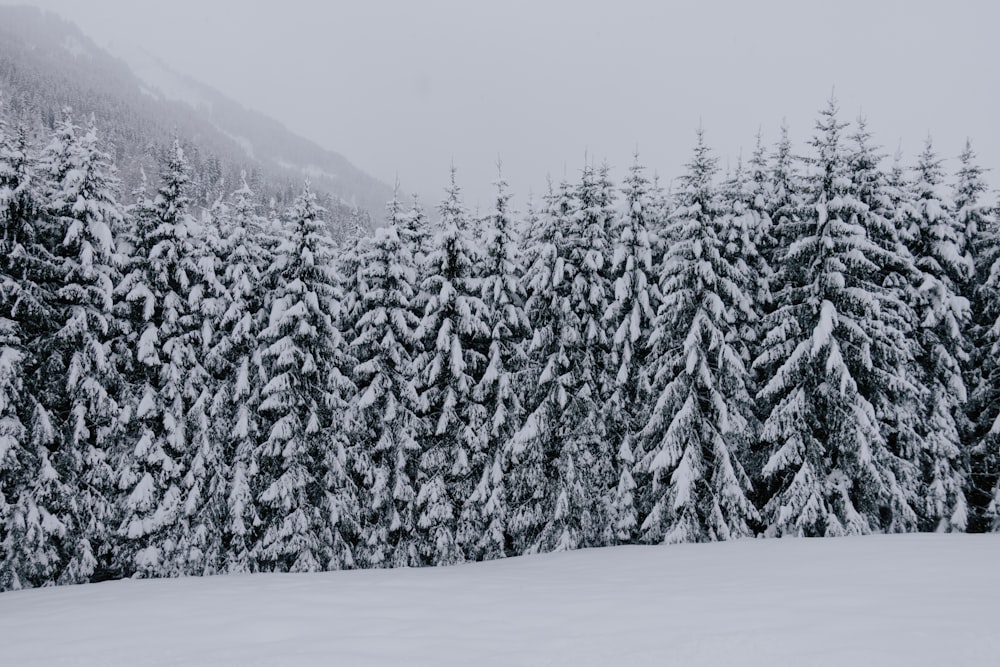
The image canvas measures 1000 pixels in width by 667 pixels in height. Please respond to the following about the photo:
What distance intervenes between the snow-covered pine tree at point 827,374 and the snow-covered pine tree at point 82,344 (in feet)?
77.1

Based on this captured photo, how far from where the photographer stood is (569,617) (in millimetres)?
9719

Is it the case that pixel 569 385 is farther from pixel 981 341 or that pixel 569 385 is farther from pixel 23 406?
pixel 23 406

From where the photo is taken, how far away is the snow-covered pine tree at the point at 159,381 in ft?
76.9

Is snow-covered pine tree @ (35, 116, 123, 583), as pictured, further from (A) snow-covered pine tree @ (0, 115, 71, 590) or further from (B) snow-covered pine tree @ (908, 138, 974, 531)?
(B) snow-covered pine tree @ (908, 138, 974, 531)

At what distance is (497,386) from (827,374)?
12.1 metres

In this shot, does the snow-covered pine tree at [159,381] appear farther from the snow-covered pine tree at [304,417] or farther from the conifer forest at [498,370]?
the snow-covered pine tree at [304,417]

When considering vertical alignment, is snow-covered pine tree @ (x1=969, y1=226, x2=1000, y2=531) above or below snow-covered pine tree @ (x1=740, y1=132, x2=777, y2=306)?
below

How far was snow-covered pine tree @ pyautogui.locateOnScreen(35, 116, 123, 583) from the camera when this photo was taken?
22078 mm

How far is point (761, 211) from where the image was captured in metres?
26.2

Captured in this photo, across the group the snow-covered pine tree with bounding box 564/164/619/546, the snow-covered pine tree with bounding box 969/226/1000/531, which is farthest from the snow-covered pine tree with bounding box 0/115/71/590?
the snow-covered pine tree with bounding box 969/226/1000/531

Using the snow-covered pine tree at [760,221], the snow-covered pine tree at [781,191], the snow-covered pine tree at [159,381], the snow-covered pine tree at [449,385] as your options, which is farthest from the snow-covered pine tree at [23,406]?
the snow-covered pine tree at [781,191]

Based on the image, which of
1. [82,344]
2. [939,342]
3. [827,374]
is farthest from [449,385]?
[939,342]

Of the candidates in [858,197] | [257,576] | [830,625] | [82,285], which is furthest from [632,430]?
[82,285]

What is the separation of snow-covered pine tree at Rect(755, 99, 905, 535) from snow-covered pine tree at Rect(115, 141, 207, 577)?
847 inches
